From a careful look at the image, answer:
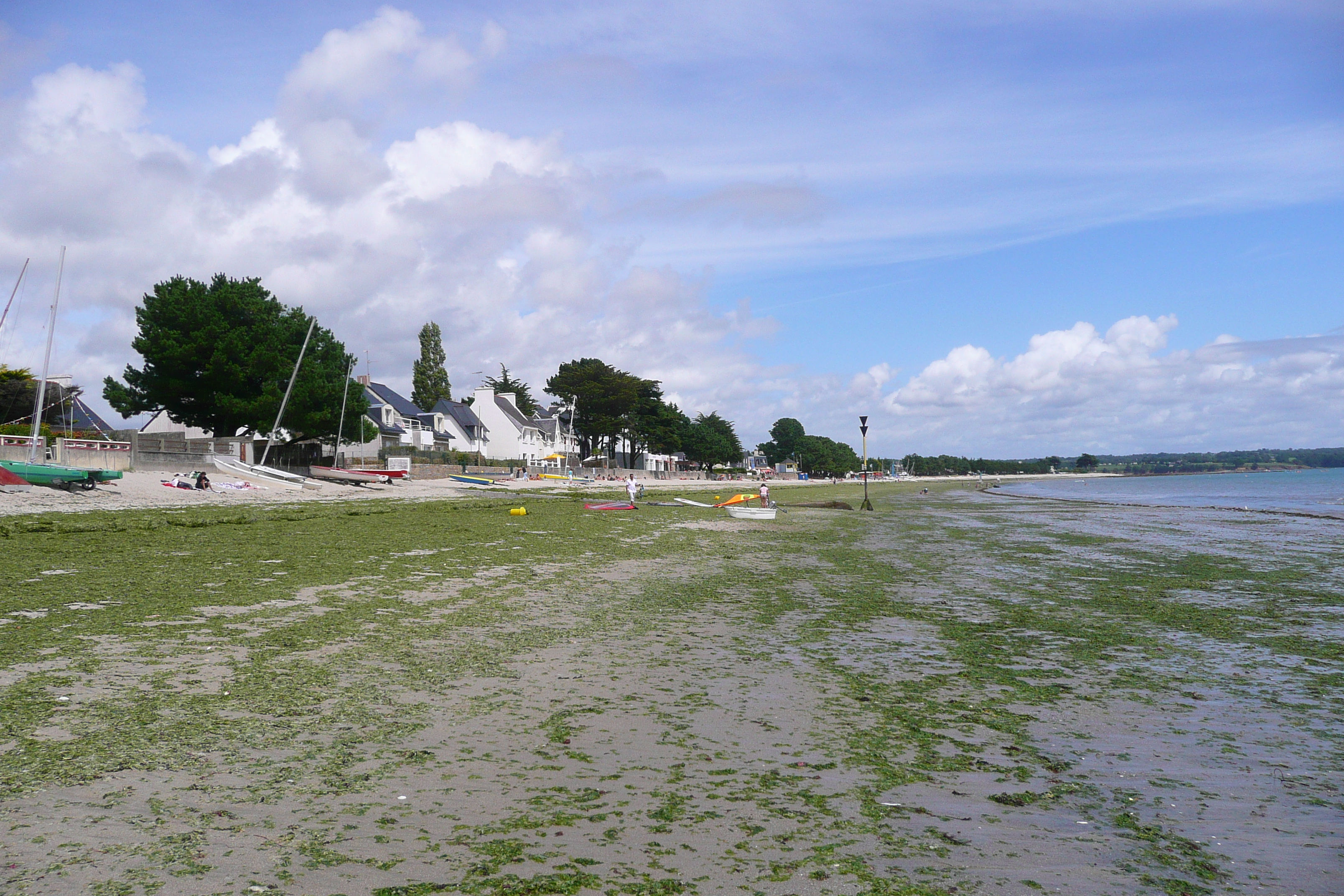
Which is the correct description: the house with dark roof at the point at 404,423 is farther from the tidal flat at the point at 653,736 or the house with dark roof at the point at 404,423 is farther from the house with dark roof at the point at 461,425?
the tidal flat at the point at 653,736

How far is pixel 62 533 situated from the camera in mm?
19469

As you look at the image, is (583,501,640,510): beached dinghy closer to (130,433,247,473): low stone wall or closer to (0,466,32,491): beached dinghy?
(0,466,32,491): beached dinghy

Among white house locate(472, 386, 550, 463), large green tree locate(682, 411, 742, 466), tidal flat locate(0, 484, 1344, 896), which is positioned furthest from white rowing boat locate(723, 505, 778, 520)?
large green tree locate(682, 411, 742, 466)

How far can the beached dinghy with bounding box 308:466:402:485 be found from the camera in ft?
182

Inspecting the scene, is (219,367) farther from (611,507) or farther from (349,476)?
(611,507)

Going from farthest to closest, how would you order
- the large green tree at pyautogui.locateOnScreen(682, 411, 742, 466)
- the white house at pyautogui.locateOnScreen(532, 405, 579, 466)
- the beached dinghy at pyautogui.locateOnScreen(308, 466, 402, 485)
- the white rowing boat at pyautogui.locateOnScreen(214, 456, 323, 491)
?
1. the large green tree at pyautogui.locateOnScreen(682, 411, 742, 466)
2. the white house at pyautogui.locateOnScreen(532, 405, 579, 466)
3. the beached dinghy at pyautogui.locateOnScreen(308, 466, 402, 485)
4. the white rowing boat at pyautogui.locateOnScreen(214, 456, 323, 491)

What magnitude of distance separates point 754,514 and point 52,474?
26.8 meters

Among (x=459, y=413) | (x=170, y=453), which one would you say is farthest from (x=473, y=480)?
(x=459, y=413)

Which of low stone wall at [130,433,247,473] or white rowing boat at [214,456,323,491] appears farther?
white rowing boat at [214,456,323,491]

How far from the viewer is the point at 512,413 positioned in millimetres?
116750

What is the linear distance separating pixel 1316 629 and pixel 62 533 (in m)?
24.0

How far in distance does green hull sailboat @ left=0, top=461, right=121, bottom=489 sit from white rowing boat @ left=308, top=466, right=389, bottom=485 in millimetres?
21977

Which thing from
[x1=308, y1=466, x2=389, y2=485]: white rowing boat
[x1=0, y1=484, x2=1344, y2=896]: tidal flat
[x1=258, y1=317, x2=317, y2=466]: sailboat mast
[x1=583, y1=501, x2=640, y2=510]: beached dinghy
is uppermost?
[x1=258, y1=317, x2=317, y2=466]: sailboat mast

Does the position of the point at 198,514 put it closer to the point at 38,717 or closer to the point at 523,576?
the point at 523,576
